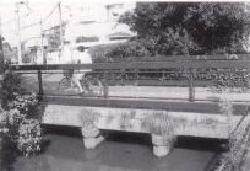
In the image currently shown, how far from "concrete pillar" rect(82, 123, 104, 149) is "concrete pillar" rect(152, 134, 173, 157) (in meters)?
1.77

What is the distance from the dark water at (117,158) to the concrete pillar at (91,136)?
170 millimetres

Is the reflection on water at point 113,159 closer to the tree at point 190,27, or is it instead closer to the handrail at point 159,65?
the handrail at point 159,65

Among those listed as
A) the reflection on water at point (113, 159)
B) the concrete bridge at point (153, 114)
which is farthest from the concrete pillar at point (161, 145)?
the reflection on water at point (113, 159)

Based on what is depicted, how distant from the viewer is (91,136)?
10711 millimetres


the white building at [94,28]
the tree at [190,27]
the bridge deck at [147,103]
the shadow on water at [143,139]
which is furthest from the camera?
the white building at [94,28]

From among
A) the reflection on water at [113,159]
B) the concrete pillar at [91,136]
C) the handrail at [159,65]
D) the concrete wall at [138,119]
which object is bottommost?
the reflection on water at [113,159]

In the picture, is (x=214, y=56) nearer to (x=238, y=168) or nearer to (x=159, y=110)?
(x=159, y=110)

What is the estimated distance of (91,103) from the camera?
10.7m

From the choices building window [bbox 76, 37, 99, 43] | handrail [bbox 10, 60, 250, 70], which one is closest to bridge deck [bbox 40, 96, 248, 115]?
handrail [bbox 10, 60, 250, 70]

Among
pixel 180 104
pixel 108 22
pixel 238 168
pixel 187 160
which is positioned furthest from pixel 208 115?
pixel 108 22

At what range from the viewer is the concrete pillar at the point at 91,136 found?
1058 centimetres

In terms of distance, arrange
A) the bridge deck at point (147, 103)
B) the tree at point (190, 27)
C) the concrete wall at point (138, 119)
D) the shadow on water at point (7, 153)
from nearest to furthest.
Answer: the concrete wall at point (138, 119)
the bridge deck at point (147, 103)
the shadow on water at point (7, 153)
the tree at point (190, 27)

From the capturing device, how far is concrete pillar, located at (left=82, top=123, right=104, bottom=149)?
34.7ft

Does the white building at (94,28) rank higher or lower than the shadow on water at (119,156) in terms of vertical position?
higher
